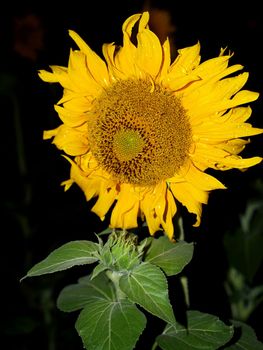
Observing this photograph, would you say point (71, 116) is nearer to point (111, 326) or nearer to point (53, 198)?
point (111, 326)

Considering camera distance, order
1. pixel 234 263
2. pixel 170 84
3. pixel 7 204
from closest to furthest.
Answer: pixel 170 84
pixel 234 263
pixel 7 204

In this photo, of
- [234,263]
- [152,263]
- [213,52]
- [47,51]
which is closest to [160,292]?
[152,263]

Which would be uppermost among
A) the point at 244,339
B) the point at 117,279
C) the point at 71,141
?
the point at 71,141

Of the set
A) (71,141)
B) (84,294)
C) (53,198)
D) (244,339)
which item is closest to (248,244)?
(244,339)

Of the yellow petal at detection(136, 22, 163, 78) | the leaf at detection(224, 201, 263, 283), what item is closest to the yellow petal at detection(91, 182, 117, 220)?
the yellow petal at detection(136, 22, 163, 78)

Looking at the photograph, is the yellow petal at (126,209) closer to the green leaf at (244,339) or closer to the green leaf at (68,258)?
the green leaf at (68,258)

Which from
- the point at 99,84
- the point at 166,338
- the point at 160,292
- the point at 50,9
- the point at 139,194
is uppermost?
the point at 50,9

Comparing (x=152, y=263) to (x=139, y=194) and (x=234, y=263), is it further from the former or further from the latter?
(x=234, y=263)
